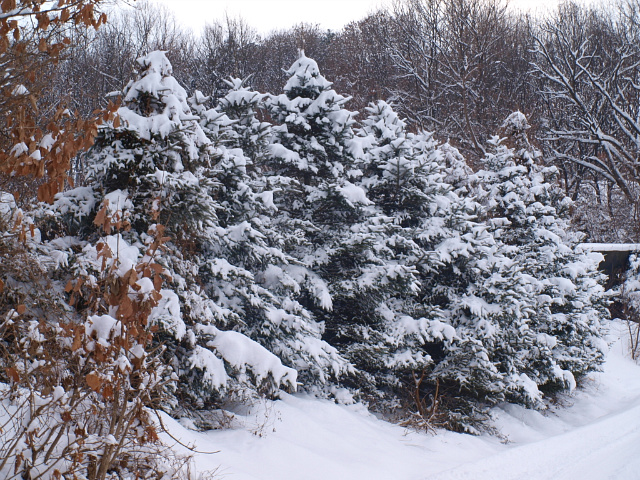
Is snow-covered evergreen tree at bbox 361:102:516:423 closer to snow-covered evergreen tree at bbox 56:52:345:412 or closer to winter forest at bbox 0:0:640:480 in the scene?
winter forest at bbox 0:0:640:480

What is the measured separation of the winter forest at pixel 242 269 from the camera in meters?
3.24

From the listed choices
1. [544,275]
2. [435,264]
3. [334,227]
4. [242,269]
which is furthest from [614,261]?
[242,269]

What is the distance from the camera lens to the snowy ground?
495 cm

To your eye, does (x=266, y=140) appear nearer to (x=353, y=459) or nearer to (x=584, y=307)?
(x=353, y=459)

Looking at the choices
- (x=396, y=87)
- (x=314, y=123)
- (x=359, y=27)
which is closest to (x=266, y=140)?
(x=314, y=123)

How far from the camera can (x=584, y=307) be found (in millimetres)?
10609

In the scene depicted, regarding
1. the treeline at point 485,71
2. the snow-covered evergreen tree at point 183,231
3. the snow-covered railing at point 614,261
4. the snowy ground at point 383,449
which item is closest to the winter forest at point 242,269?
the snow-covered evergreen tree at point 183,231

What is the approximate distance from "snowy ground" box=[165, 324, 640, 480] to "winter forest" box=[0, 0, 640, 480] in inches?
13.9

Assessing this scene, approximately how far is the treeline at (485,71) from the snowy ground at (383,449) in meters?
19.0

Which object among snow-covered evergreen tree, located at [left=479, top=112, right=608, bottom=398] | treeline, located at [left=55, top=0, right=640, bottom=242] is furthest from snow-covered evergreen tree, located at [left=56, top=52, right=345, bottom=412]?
treeline, located at [left=55, top=0, right=640, bottom=242]

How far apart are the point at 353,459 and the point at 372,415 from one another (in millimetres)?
1886

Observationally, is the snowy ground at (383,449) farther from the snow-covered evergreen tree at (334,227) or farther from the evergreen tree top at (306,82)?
the evergreen tree top at (306,82)

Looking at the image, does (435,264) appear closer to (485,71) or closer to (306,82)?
(306,82)

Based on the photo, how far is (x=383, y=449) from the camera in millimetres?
6117
